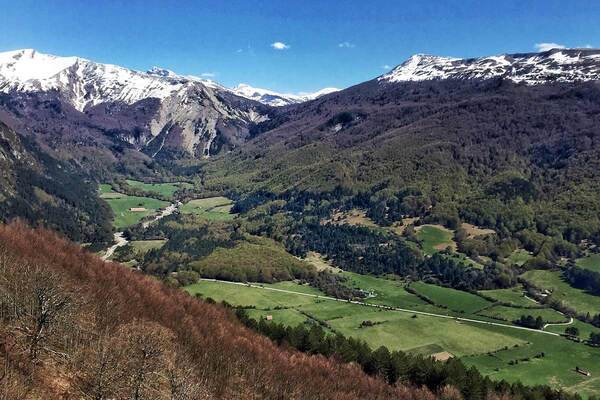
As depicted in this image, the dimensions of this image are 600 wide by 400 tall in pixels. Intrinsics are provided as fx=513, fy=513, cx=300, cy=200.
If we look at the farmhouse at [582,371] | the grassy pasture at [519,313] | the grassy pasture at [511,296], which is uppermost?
the grassy pasture at [511,296]

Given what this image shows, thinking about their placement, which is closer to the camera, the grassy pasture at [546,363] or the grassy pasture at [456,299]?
the grassy pasture at [546,363]

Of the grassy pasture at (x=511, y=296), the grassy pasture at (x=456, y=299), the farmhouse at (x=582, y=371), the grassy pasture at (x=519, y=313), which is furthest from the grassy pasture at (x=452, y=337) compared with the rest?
the grassy pasture at (x=511, y=296)

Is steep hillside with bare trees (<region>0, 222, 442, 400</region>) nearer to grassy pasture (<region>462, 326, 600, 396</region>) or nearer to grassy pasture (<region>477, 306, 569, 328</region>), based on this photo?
grassy pasture (<region>462, 326, 600, 396</region>)

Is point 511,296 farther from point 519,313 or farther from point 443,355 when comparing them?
point 443,355

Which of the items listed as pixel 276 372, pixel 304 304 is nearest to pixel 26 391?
pixel 276 372

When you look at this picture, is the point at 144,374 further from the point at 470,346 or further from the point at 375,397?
the point at 470,346

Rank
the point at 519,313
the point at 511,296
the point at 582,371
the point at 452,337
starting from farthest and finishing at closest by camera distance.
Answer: the point at 511,296, the point at 519,313, the point at 452,337, the point at 582,371

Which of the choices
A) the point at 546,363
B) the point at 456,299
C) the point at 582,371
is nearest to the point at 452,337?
the point at 546,363

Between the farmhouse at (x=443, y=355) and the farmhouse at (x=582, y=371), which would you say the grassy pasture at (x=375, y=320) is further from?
the farmhouse at (x=582, y=371)

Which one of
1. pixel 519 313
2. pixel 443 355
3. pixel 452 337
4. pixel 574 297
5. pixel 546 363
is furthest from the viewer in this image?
pixel 574 297
